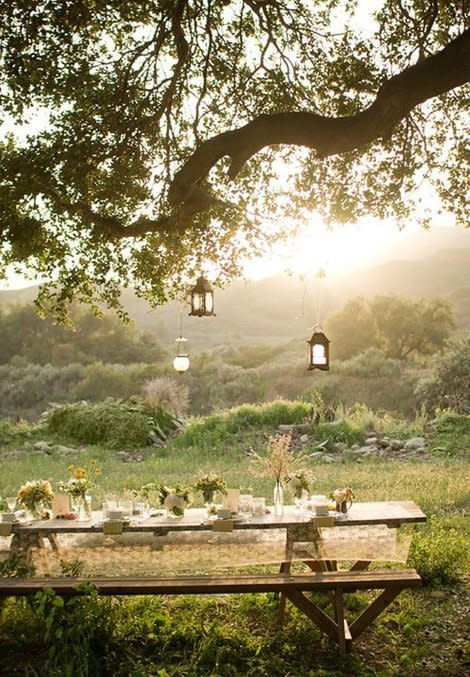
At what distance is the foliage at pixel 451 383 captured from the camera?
1789 cm

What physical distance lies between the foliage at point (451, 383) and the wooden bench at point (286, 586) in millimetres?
12812

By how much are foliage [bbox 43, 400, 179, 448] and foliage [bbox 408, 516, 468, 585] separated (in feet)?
29.8

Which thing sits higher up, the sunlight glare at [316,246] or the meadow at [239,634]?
the sunlight glare at [316,246]

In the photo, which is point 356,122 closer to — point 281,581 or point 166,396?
point 281,581

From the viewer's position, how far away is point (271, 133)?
16.9ft

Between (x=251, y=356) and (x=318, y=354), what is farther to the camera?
(x=251, y=356)

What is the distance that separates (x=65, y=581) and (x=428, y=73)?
12.4ft

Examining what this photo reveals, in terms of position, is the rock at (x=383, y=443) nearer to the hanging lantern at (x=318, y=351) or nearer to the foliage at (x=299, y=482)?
→ the hanging lantern at (x=318, y=351)

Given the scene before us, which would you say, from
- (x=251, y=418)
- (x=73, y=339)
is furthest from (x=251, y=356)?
(x=251, y=418)

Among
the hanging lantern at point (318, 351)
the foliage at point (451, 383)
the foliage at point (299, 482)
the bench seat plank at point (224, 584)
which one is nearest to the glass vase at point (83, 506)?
the bench seat plank at point (224, 584)

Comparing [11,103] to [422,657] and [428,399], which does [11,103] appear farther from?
[428,399]

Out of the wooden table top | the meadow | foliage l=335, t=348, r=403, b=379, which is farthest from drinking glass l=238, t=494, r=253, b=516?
foliage l=335, t=348, r=403, b=379

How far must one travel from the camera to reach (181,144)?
765cm

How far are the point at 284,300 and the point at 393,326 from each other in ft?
103
